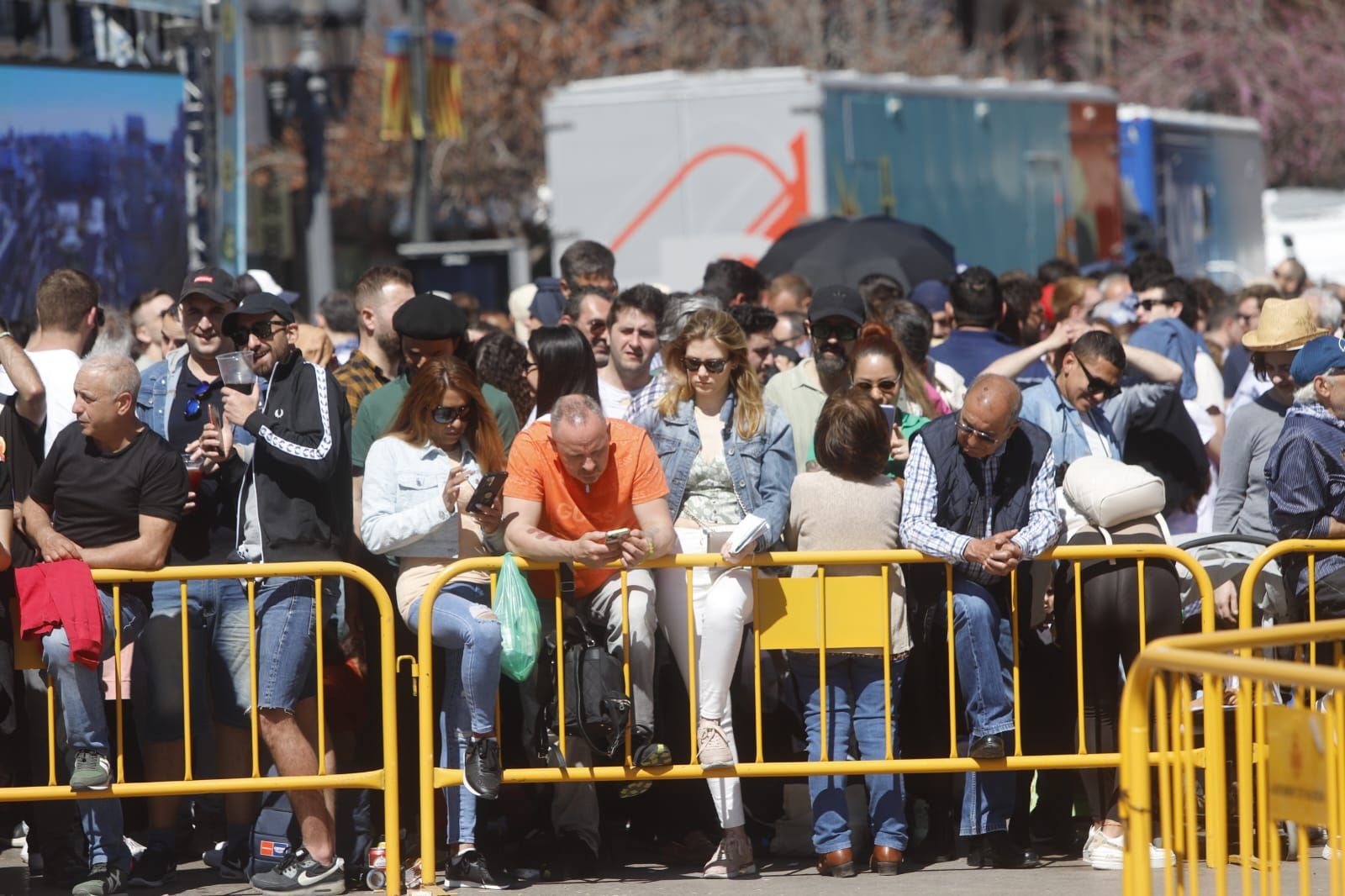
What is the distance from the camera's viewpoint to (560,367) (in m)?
7.82

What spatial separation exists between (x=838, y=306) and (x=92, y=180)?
699 cm

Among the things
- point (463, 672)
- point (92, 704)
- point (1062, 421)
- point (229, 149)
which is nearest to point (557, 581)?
point (463, 672)

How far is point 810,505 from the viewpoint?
7.36m

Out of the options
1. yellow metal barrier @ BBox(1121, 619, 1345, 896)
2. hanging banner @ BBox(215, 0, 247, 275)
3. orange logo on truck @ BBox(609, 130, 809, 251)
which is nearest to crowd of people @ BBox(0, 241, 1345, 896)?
yellow metal barrier @ BBox(1121, 619, 1345, 896)

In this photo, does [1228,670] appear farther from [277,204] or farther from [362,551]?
[277,204]

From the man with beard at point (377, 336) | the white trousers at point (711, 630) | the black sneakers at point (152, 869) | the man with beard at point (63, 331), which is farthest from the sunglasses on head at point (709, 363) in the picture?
the black sneakers at point (152, 869)

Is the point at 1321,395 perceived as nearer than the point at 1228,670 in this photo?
No

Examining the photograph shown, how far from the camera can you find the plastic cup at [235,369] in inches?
271

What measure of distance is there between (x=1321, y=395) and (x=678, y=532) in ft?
8.48

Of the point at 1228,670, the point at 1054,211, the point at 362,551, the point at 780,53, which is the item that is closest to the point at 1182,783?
the point at 1228,670

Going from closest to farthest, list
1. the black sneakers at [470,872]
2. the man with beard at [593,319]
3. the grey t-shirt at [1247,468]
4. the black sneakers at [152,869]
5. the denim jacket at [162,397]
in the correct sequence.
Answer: the black sneakers at [470,872] → the black sneakers at [152,869] → the denim jacket at [162,397] → the grey t-shirt at [1247,468] → the man with beard at [593,319]

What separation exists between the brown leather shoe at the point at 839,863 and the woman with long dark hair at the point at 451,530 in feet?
4.05

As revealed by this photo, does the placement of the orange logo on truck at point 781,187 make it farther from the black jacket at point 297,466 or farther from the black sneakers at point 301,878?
the black sneakers at point 301,878

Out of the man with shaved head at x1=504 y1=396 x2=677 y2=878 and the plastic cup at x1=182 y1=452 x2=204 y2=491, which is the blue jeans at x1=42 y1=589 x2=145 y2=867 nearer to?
the plastic cup at x1=182 y1=452 x2=204 y2=491
